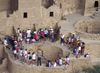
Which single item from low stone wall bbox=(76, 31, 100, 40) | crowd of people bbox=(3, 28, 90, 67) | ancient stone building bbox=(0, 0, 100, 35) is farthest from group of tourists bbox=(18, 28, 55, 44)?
low stone wall bbox=(76, 31, 100, 40)

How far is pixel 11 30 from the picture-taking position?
44031mm

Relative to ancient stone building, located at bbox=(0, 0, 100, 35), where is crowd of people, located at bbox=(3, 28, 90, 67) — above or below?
below

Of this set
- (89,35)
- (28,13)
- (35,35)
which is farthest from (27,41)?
(89,35)

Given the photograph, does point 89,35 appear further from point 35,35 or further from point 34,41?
point 34,41

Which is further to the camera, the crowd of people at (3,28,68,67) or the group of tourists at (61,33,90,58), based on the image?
the group of tourists at (61,33,90,58)

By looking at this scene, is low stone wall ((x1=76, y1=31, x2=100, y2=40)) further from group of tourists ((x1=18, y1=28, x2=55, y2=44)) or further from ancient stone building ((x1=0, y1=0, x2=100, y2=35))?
ancient stone building ((x1=0, y1=0, x2=100, y2=35))

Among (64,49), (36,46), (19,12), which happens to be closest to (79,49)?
(64,49)

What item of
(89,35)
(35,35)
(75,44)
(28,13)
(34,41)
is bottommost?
(75,44)

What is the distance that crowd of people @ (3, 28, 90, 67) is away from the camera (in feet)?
131

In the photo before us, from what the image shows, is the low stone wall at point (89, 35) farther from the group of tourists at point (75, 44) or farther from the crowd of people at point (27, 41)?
the crowd of people at point (27, 41)

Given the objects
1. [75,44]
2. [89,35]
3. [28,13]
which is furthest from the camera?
[28,13]

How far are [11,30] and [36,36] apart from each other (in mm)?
2918

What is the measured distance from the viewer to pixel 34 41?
143 ft

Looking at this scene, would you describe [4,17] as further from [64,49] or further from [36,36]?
[64,49]
